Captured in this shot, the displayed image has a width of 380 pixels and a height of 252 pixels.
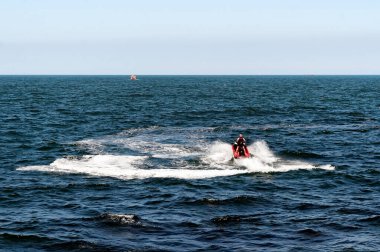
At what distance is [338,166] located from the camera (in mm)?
38875

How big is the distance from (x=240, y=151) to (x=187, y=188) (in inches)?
374

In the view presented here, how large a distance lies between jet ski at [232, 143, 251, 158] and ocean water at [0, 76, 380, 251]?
726 millimetres

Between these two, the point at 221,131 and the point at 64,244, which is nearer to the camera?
the point at 64,244

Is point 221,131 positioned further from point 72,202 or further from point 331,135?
point 72,202

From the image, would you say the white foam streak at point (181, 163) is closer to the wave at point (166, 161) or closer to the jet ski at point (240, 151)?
the wave at point (166, 161)

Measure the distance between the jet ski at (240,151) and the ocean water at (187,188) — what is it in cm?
73

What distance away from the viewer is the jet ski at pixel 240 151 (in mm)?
40156

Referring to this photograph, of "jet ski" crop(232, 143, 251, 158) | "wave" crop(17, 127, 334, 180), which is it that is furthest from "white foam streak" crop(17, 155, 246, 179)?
"jet ski" crop(232, 143, 251, 158)

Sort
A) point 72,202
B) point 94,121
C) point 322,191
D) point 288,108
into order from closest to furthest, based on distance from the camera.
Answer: point 72,202, point 322,191, point 94,121, point 288,108

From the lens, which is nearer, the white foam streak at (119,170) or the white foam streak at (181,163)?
the white foam streak at (119,170)

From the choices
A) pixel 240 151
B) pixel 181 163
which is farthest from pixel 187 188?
pixel 240 151

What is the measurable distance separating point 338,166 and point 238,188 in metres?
10.5

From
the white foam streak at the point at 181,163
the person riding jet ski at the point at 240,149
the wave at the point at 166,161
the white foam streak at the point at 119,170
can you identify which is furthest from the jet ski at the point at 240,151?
the white foam streak at the point at 119,170

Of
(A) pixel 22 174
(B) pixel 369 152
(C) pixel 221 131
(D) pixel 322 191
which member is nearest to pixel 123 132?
(C) pixel 221 131
